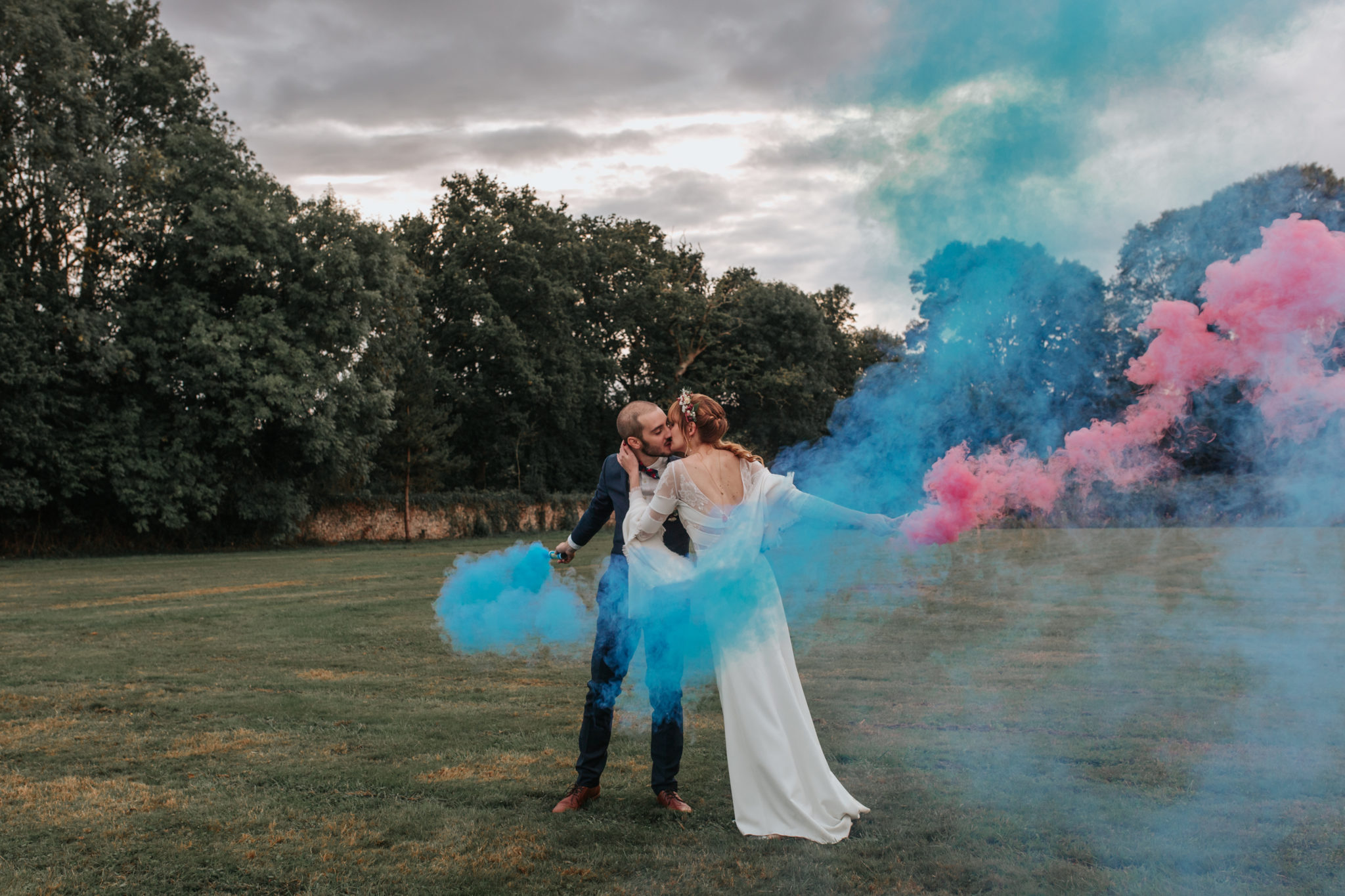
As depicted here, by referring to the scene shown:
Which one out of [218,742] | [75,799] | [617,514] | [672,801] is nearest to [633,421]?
[617,514]

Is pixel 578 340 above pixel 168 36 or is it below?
below

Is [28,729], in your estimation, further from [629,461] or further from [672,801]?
[629,461]

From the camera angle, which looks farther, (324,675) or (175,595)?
(175,595)

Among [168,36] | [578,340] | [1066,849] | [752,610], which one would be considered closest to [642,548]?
[752,610]

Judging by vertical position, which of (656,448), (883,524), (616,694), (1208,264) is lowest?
(616,694)

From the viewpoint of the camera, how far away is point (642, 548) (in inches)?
195

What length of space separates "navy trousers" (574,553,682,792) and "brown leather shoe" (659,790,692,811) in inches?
1.2

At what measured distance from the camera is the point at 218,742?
6.59 meters

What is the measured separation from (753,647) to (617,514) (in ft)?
3.61

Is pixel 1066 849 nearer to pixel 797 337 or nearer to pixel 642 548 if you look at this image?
pixel 642 548

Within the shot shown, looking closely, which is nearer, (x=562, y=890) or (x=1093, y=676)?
(x=562, y=890)

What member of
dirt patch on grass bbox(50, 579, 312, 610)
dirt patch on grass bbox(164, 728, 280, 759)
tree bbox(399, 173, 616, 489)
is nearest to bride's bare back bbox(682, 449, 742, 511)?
dirt patch on grass bbox(164, 728, 280, 759)

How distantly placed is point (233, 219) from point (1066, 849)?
104 feet

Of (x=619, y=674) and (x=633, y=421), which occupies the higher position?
(x=633, y=421)
